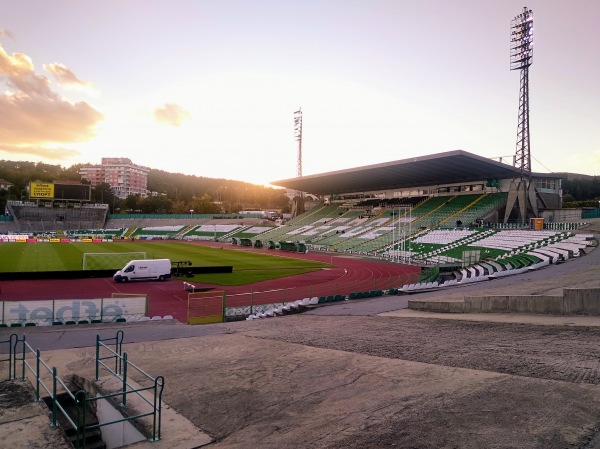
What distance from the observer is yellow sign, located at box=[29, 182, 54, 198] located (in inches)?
3706

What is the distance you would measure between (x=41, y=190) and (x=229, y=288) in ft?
279

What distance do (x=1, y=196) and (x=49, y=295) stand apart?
4485 inches

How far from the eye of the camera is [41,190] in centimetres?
9500

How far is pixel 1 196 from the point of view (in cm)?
11781

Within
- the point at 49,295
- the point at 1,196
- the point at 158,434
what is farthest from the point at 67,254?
the point at 1,196

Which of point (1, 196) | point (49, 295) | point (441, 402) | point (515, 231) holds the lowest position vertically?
point (49, 295)

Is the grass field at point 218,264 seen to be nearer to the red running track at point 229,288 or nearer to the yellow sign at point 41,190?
the red running track at point 229,288

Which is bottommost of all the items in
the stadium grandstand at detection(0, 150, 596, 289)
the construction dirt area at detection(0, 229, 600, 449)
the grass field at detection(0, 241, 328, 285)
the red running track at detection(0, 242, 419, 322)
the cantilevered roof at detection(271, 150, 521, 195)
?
the red running track at detection(0, 242, 419, 322)

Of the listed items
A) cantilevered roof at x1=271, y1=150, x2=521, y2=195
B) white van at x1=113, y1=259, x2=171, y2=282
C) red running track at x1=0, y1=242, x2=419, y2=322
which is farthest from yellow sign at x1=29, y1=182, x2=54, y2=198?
white van at x1=113, y1=259, x2=171, y2=282

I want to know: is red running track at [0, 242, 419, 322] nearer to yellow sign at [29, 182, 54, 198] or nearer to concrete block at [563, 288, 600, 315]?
concrete block at [563, 288, 600, 315]

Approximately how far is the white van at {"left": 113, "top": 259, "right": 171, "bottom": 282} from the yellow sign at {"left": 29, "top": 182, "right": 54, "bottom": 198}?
2986 inches

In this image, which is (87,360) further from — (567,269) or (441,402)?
(567,269)

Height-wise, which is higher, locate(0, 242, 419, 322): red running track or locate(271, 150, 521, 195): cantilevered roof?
locate(271, 150, 521, 195): cantilevered roof

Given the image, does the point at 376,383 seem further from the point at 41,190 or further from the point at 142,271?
the point at 41,190
